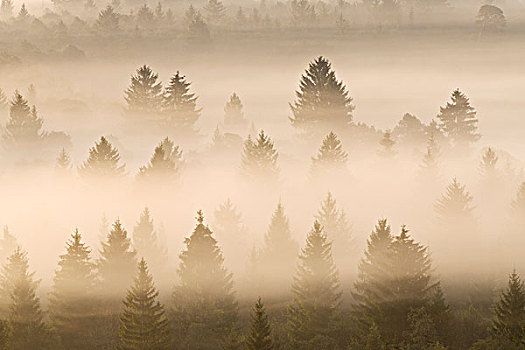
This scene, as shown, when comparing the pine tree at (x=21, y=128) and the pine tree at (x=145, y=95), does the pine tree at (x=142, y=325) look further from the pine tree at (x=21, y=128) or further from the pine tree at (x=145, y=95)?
the pine tree at (x=145, y=95)

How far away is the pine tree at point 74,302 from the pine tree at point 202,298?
751cm

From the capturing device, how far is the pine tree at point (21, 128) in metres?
114

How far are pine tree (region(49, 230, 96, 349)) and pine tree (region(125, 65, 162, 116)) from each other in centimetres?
6414

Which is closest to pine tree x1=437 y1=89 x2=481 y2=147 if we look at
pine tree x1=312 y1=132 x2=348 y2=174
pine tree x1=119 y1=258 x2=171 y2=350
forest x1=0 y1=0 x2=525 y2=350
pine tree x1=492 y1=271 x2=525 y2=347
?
forest x1=0 y1=0 x2=525 y2=350

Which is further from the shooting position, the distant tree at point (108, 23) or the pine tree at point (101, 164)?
the distant tree at point (108, 23)

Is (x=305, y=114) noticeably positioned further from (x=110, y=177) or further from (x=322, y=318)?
(x=322, y=318)

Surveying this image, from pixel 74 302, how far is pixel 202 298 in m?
10.8

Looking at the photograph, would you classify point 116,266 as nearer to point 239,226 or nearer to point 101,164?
point 101,164

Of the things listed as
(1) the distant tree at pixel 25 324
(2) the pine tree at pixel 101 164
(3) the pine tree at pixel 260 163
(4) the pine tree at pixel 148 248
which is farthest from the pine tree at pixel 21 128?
(1) the distant tree at pixel 25 324

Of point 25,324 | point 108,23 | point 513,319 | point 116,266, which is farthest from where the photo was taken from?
point 108,23

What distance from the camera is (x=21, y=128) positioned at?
378ft

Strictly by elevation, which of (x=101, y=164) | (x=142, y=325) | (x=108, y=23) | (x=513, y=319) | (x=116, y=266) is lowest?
(x=142, y=325)

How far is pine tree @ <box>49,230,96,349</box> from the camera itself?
61.8 meters

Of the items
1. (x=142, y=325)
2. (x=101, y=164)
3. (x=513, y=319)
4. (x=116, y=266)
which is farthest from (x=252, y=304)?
(x=101, y=164)
